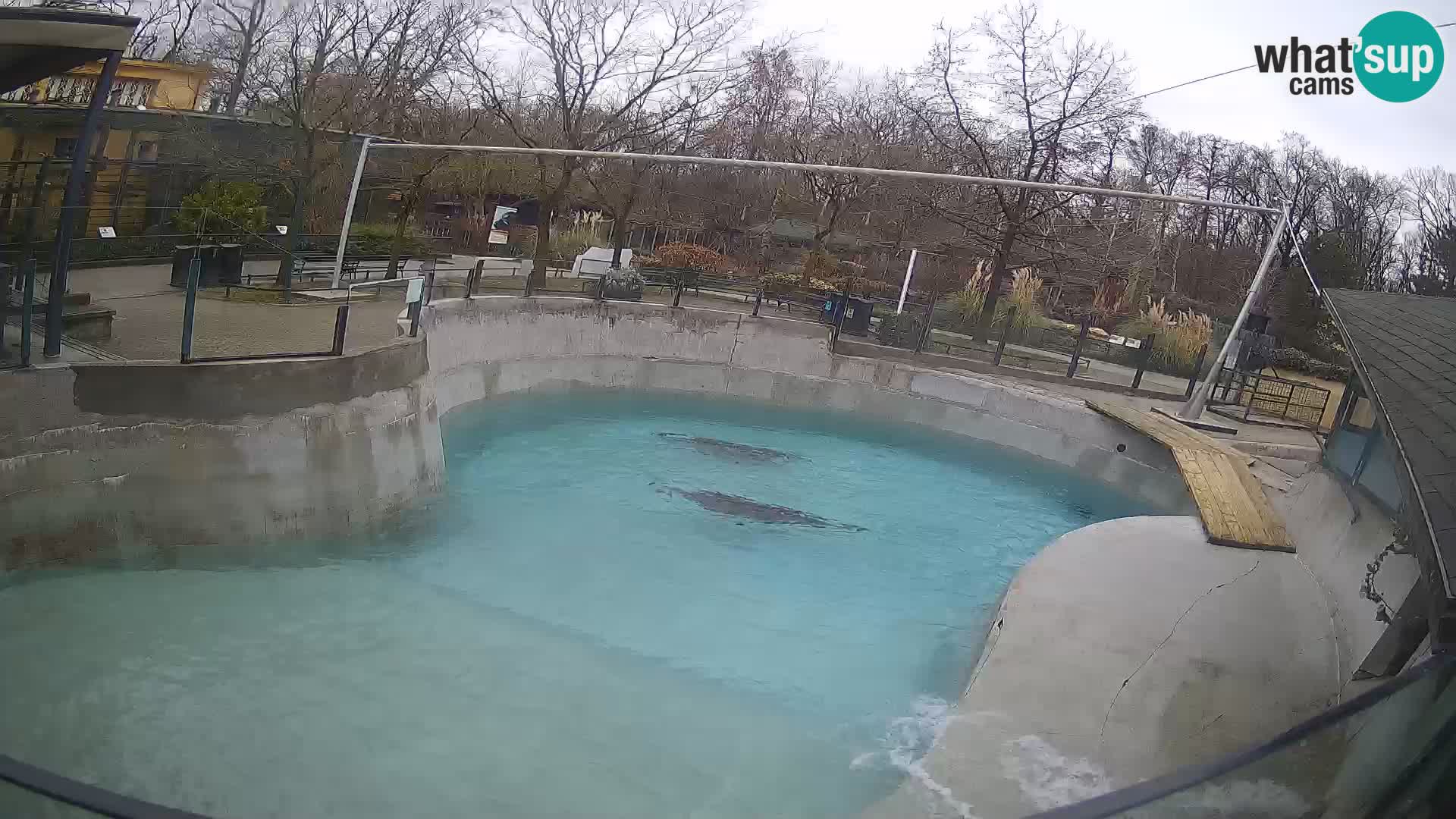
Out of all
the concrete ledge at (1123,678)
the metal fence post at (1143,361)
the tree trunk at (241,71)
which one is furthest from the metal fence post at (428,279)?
the metal fence post at (1143,361)

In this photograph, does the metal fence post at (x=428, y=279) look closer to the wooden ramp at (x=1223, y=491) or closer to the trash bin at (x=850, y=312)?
the trash bin at (x=850, y=312)

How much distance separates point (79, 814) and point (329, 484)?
24.9 feet

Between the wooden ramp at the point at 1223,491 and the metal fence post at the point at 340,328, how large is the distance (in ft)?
29.2

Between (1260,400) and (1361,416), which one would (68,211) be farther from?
(1260,400)

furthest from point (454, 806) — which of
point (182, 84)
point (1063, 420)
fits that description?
point (182, 84)

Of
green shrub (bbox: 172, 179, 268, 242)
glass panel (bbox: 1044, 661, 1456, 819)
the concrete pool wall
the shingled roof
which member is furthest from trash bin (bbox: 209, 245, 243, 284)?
glass panel (bbox: 1044, 661, 1456, 819)

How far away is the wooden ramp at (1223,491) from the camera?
9.63 meters

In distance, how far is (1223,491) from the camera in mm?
11258

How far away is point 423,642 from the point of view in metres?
8.56

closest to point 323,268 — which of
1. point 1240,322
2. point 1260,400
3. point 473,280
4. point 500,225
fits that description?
point 473,280

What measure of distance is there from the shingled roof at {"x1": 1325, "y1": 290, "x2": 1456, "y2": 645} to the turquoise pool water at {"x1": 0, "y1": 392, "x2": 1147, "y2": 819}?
394 cm

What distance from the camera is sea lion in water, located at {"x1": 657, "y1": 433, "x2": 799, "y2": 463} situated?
16.6 metres

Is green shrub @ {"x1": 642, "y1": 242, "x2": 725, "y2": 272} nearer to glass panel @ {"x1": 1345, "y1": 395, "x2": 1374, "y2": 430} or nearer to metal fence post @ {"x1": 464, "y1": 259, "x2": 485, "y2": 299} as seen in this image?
metal fence post @ {"x1": 464, "y1": 259, "x2": 485, "y2": 299}

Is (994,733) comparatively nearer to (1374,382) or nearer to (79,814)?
(1374,382)
